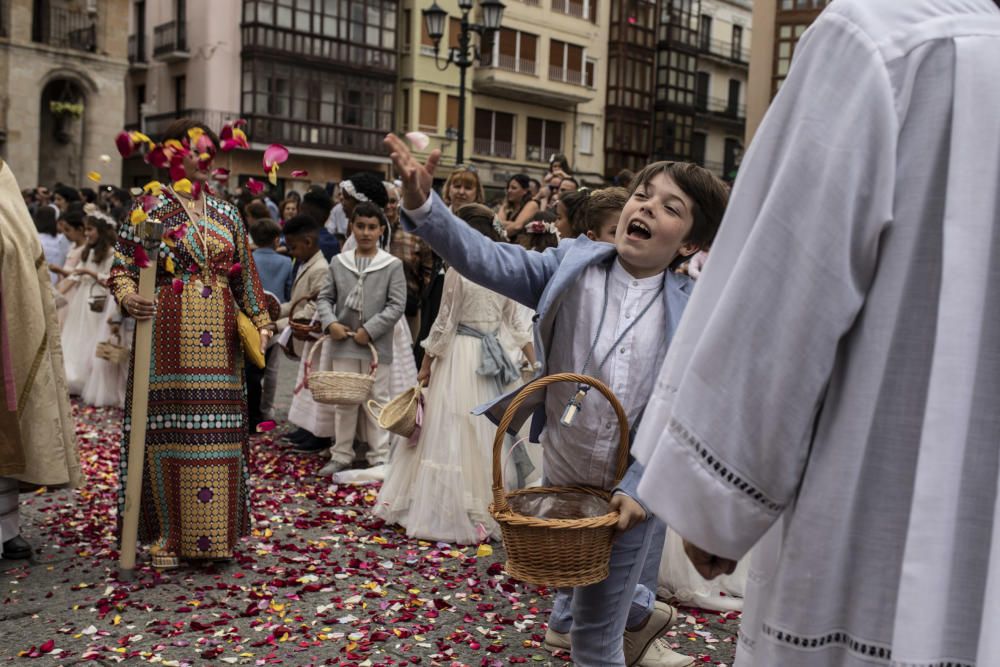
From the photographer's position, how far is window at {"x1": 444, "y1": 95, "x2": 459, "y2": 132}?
130 feet

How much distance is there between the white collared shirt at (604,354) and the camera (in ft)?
10.9

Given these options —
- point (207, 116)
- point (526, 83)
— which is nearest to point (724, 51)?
point (526, 83)

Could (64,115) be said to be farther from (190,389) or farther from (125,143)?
(125,143)

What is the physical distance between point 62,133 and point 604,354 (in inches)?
1330

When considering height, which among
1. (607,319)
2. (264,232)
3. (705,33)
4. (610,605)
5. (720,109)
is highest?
(705,33)

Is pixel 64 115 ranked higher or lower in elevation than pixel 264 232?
higher

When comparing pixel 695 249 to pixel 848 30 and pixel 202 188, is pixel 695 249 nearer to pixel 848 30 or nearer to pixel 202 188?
pixel 848 30

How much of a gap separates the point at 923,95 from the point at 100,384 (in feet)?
32.1

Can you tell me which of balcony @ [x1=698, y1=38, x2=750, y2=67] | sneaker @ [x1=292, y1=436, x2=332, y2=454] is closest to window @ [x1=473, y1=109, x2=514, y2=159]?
balcony @ [x1=698, y1=38, x2=750, y2=67]

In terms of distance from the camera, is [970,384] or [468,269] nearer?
[970,384]

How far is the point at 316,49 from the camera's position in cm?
3712

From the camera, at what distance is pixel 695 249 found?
3.37 m

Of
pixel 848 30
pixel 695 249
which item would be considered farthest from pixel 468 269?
pixel 848 30

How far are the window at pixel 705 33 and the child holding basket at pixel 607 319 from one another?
51.0 m
